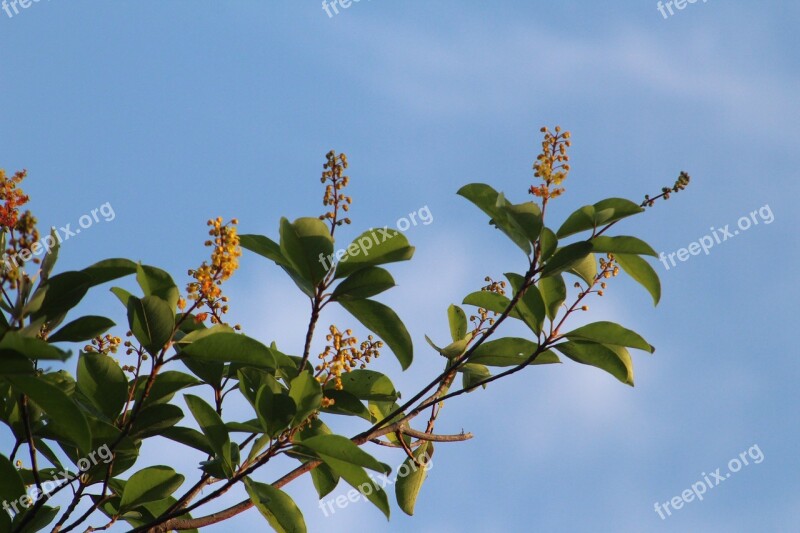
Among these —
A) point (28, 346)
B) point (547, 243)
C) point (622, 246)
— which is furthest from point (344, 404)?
point (28, 346)

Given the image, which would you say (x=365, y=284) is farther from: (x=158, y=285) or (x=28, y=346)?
(x=28, y=346)

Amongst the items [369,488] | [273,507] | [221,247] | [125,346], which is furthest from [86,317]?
[369,488]

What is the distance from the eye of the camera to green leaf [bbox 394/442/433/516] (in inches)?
144

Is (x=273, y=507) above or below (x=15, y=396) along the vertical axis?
below

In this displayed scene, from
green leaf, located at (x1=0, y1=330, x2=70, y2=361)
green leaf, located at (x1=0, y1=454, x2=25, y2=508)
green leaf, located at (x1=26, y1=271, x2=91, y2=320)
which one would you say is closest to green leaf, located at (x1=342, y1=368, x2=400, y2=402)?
green leaf, located at (x1=26, y1=271, x2=91, y2=320)

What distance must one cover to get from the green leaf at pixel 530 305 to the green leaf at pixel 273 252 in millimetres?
754

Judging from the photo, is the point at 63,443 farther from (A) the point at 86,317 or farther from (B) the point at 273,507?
(B) the point at 273,507

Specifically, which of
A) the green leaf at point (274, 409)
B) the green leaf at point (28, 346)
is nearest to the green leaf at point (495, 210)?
the green leaf at point (274, 409)

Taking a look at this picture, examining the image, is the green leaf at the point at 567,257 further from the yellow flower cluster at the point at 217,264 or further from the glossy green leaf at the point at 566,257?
the yellow flower cluster at the point at 217,264

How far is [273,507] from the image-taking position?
2.97m

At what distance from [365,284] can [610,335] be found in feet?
3.11

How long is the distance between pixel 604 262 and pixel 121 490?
6.60ft

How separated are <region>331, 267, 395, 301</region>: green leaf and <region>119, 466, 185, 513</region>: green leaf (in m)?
0.88

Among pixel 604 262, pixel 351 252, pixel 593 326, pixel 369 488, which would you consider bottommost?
pixel 369 488
